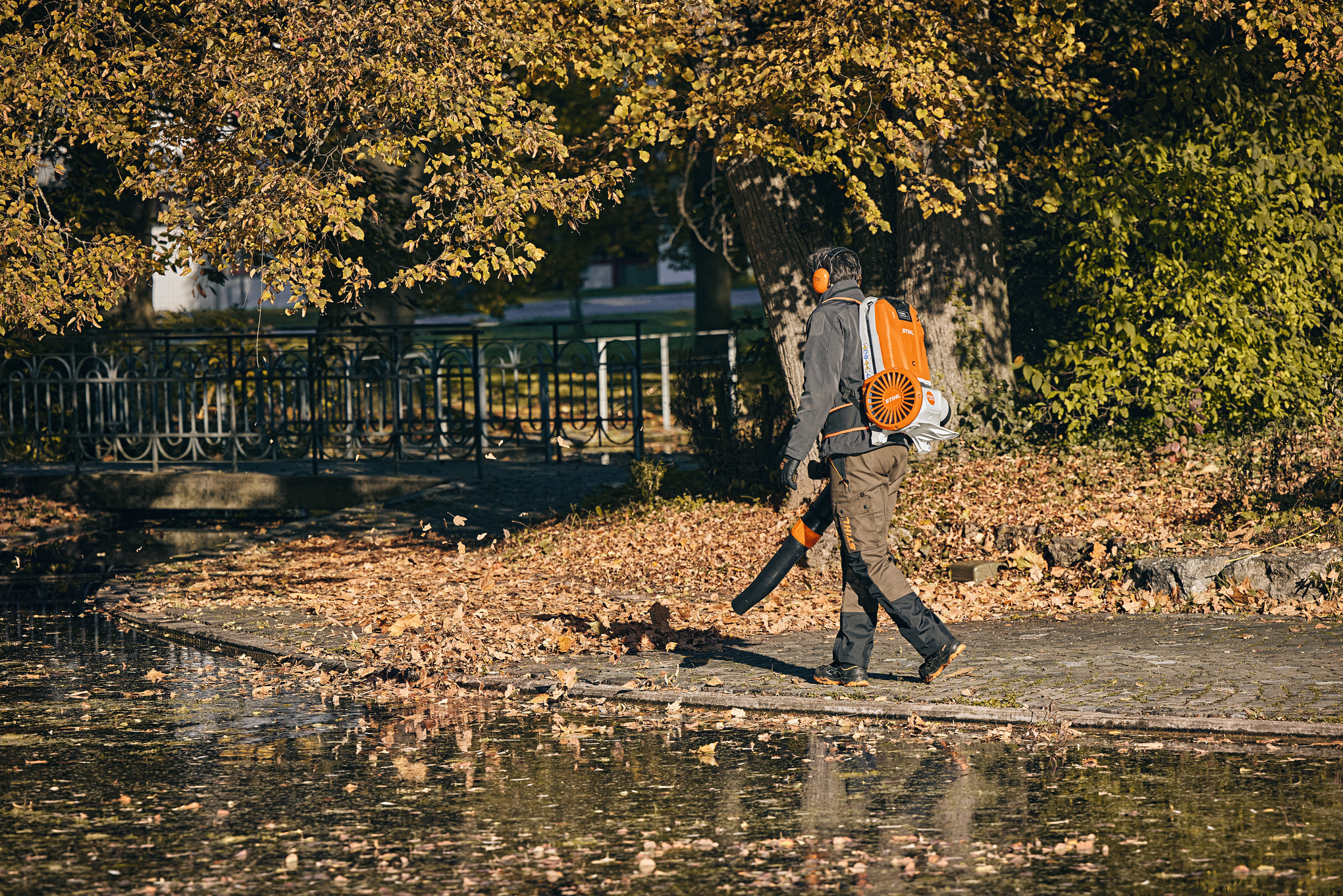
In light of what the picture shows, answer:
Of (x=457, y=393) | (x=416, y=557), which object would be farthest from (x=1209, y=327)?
(x=457, y=393)

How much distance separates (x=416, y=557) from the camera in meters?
12.7

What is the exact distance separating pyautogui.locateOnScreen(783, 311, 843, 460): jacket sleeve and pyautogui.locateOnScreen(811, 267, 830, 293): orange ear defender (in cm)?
26

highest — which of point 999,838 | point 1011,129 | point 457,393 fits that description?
point 1011,129

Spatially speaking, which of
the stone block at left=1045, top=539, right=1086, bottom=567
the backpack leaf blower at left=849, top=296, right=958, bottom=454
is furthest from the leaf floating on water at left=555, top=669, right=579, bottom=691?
the stone block at left=1045, top=539, right=1086, bottom=567

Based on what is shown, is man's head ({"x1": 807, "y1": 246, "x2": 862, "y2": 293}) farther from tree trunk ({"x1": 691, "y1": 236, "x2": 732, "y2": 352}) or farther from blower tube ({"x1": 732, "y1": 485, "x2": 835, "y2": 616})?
tree trunk ({"x1": 691, "y1": 236, "x2": 732, "y2": 352})

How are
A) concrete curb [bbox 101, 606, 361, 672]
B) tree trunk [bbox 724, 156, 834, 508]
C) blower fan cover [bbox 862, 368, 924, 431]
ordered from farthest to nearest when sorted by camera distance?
1. tree trunk [bbox 724, 156, 834, 508]
2. concrete curb [bbox 101, 606, 361, 672]
3. blower fan cover [bbox 862, 368, 924, 431]

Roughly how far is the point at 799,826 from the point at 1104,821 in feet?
3.31

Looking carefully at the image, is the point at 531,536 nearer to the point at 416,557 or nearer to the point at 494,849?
the point at 416,557

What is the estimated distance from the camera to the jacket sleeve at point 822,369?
726 cm

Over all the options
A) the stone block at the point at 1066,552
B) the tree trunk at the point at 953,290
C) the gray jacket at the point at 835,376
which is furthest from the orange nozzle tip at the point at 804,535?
the tree trunk at the point at 953,290

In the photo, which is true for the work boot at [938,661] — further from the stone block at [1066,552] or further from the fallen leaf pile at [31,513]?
the fallen leaf pile at [31,513]

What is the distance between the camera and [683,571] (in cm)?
1133

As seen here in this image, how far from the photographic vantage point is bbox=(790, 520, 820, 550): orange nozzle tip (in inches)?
297

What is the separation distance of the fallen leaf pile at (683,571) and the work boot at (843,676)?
132 centimetres
